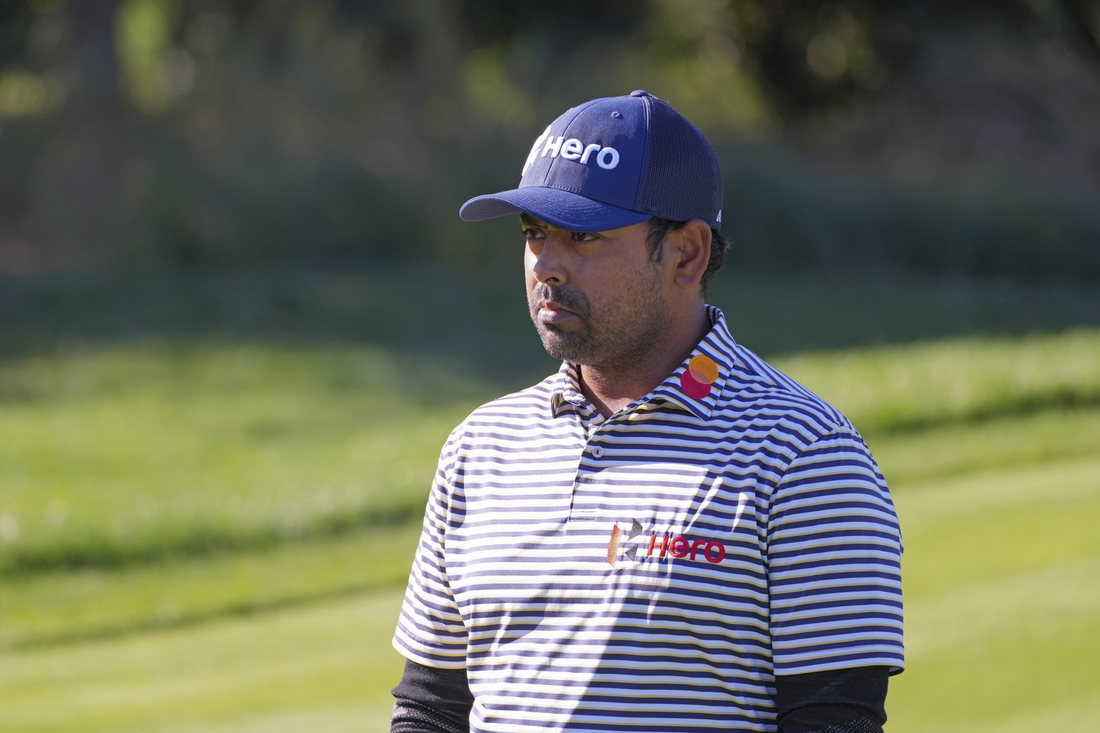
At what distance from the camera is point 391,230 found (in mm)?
17031

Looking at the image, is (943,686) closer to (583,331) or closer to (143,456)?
(583,331)

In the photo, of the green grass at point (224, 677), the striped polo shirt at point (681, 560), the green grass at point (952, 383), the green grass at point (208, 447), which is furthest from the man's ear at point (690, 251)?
the green grass at point (952, 383)

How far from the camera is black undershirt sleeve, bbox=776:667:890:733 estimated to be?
6.76 feet

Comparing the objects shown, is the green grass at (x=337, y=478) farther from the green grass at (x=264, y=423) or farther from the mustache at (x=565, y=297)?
the mustache at (x=565, y=297)

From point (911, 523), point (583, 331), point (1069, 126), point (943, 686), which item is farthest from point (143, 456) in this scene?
point (1069, 126)

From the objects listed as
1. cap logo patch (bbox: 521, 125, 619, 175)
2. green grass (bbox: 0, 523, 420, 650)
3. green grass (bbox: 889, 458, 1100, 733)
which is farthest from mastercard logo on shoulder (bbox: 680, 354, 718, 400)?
green grass (bbox: 0, 523, 420, 650)

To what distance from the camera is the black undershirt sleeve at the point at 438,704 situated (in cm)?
248

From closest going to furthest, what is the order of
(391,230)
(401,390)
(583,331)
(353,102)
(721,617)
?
(721,617)
(583,331)
(401,390)
(391,230)
(353,102)

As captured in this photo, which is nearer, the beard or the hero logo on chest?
the hero logo on chest

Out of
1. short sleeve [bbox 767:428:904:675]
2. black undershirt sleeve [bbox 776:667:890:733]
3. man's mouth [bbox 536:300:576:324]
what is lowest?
black undershirt sleeve [bbox 776:667:890:733]

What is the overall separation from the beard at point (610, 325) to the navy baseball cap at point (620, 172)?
12 centimetres

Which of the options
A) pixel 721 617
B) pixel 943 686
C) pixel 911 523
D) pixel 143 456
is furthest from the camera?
pixel 143 456

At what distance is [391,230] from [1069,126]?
1095 centimetres

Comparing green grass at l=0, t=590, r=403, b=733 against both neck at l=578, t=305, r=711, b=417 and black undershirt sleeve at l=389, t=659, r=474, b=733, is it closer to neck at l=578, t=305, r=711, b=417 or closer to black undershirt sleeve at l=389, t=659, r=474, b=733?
black undershirt sleeve at l=389, t=659, r=474, b=733
